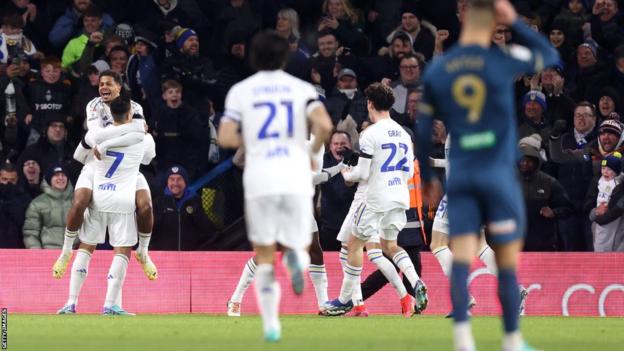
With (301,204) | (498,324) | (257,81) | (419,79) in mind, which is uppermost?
(419,79)

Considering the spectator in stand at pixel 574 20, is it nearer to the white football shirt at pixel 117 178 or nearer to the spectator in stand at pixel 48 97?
the spectator in stand at pixel 48 97

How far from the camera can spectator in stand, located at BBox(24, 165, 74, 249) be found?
2123 cm

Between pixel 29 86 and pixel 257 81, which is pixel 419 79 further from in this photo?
pixel 257 81

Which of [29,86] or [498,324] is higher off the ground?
[29,86]

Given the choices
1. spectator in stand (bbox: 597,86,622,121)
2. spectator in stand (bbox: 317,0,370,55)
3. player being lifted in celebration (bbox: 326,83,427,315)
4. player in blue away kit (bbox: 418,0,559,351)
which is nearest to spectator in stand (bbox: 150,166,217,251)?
spectator in stand (bbox: 317,0,370,55)

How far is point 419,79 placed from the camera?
22.3 metres

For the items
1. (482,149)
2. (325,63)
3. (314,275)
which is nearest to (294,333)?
(482,149)

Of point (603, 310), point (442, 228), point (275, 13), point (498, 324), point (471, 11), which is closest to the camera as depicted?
point (471, 11)

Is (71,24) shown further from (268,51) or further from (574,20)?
(268,51)

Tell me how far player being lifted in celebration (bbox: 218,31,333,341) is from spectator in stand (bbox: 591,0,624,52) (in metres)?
12.5

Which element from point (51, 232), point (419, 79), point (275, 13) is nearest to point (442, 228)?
point (419, 79)

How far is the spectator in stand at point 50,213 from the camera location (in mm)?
21234

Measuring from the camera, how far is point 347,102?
72.4 ft

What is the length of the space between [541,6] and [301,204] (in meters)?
13.5
